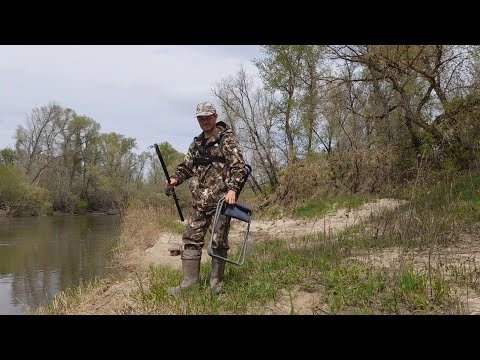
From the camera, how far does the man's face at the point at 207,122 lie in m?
4.96

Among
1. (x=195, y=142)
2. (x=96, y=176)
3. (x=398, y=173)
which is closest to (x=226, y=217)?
(x=195, y=142)

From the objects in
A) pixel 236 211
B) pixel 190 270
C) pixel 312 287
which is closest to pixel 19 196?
pixel 190 270

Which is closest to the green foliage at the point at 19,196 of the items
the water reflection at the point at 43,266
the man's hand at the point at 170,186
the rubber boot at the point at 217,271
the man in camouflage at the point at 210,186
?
the water reflection at the point at 43,266

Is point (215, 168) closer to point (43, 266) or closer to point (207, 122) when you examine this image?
point (207, 122)

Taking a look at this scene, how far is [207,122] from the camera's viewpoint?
4.98 meters

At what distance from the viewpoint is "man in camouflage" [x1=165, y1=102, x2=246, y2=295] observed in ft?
16.1

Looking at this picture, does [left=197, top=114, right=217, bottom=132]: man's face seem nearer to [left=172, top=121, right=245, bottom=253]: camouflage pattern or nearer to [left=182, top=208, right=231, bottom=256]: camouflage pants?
[left=172, top=121, right=245, bottom=253]: camouflage pattern

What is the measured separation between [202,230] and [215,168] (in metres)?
0.68

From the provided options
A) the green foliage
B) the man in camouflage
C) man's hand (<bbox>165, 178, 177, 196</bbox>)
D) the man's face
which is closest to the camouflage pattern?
the man in camouflage

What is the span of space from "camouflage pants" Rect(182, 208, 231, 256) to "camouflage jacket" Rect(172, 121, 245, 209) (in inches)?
3.7

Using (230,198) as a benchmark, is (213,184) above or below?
above

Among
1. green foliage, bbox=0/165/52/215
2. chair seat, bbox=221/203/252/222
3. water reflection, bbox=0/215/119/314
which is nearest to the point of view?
chair seat, bbox=221/203/252/222
